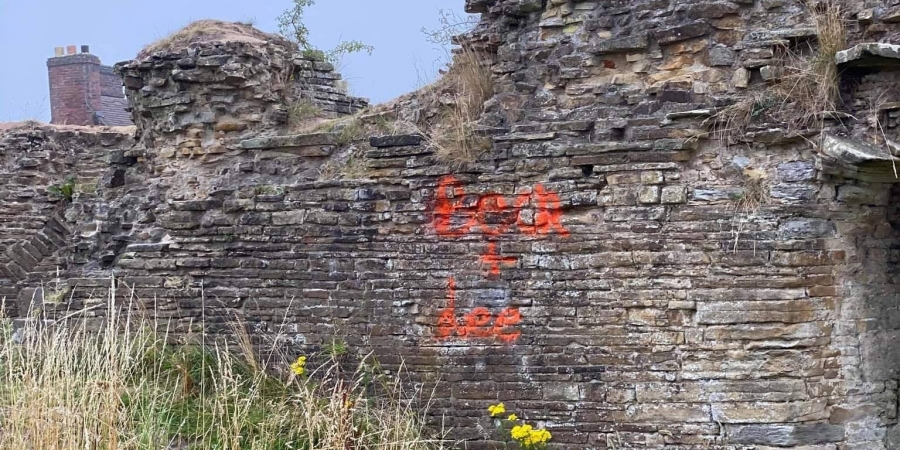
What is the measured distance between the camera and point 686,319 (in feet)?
17.5

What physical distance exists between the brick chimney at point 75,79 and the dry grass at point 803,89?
18655mm

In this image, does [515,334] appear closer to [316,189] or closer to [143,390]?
[316,189]

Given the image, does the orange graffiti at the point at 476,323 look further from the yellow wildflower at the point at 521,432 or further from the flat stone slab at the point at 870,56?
the flat stone slab at the point at 870,56

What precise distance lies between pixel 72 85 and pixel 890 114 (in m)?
20.6

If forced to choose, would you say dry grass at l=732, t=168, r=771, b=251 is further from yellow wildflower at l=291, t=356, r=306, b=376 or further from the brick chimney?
the brick chimney

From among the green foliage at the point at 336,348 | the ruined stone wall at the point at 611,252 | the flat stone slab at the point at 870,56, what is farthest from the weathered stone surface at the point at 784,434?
the green foliage at the point at 336,348

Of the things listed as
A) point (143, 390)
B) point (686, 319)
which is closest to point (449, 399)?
point (686, 319)

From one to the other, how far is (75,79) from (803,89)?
2023cm

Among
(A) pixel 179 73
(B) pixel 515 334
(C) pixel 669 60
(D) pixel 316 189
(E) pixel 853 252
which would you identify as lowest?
(B) pixel 515 334

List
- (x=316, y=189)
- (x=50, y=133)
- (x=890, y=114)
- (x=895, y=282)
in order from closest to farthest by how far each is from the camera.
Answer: (x=890, y=114), (x=895, y=282), (x=316, y=189), (x=50, y=133)

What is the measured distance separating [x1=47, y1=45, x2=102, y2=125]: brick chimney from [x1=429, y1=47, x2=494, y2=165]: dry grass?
16.7 m

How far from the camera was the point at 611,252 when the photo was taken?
553cm

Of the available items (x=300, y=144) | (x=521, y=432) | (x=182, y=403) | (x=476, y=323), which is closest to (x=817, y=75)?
(x=476, y=323)

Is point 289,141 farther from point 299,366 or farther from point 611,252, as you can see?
point 611,252
